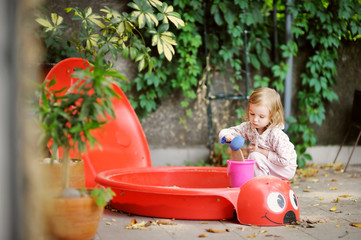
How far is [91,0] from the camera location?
13.8ft

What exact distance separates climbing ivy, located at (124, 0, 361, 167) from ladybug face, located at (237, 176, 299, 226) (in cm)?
216

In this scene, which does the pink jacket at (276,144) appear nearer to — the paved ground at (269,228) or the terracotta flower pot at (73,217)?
the paved ground at (269,228)

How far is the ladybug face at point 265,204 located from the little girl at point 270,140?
0.42 metres

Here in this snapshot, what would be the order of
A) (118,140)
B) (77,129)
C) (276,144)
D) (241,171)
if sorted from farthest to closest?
1. (118,140)
2. (276,144)
3. (241,171)
4. (77,129)

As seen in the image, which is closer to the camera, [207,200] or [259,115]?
[207,200]

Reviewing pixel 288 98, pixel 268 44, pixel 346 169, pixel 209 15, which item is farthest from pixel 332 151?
pixel 209 15

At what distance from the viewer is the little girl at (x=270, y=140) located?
9.47 ft

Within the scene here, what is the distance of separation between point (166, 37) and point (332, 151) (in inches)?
118

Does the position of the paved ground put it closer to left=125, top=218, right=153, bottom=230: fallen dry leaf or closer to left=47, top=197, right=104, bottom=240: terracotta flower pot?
left=125, top=218, right=153, bottom=230: fallen dry leaf

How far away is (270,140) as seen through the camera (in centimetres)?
296

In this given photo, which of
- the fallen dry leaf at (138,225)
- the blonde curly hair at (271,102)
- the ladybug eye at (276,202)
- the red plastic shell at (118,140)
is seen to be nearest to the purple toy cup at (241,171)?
the ladybug eye at (276,202)

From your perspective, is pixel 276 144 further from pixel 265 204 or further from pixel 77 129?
pixel 77 129

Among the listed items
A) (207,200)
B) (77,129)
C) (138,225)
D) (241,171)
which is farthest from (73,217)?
(241,171)

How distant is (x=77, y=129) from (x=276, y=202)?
1.15 meters
